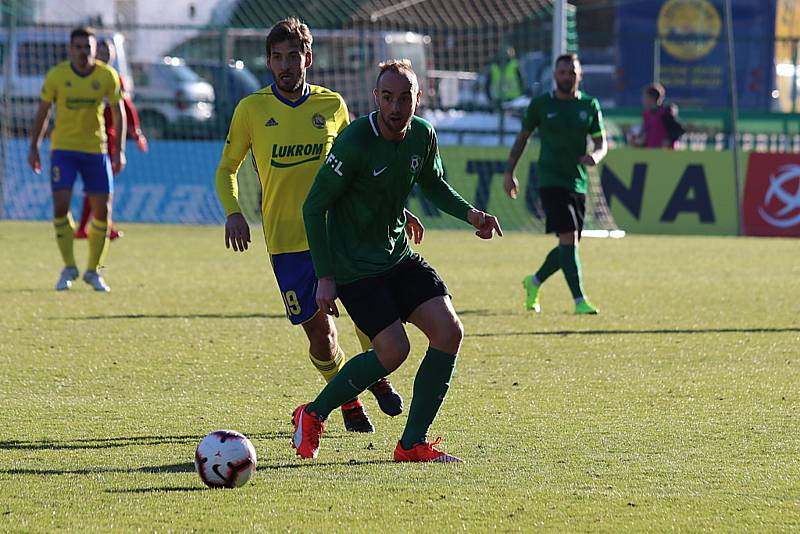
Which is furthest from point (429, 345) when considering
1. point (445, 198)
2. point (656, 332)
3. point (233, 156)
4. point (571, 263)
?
point (571, 263)

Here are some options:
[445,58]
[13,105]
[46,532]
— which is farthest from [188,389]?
[445,58]

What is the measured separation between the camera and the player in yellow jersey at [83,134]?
13438 millimetres

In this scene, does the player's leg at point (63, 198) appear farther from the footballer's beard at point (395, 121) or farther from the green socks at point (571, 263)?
the footballer's beard at point (395, 121)

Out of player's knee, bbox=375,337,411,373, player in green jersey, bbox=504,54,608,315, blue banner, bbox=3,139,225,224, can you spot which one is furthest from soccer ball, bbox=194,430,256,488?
blue banner, bbox=3,139,225,224

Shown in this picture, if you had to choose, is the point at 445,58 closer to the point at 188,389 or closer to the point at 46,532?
the point at 188,389

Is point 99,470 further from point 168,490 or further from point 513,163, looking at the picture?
point 513,163

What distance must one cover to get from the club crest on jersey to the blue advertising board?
22156 mm

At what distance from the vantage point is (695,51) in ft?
94.6

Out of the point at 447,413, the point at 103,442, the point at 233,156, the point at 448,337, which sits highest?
the point at 233,156

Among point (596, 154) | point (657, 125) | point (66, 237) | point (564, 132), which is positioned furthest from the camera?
point (657, 125)

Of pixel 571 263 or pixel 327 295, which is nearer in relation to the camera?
pixel 327 295

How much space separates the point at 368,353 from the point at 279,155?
122 cm

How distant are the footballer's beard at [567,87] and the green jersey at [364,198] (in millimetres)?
5837

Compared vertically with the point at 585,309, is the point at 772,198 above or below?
below
